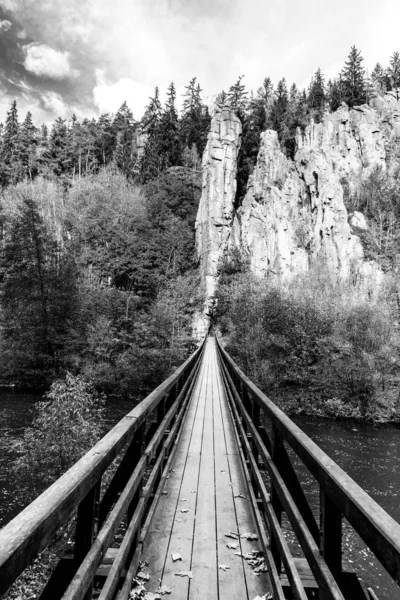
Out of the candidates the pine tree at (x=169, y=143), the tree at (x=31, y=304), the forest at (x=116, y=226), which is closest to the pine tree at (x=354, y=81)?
the forest at (x=116, y=226)

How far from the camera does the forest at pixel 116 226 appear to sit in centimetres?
2555

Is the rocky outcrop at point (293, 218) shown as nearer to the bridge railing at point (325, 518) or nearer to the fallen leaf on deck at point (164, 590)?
the bridge railing at point (325, 518)

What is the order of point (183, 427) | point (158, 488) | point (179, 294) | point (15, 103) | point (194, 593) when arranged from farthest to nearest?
point (15, 103)
point (179, 294)
point (183, 427)
point (158, 488)
point (194, 593)

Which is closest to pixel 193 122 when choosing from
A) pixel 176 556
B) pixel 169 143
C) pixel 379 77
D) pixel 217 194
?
pixel 169 143

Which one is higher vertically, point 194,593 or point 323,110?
point 323,110

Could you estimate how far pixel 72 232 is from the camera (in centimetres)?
4209

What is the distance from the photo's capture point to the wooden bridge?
1.27 meters

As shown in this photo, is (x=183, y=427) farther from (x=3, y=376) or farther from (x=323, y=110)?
(x=323, y=110)

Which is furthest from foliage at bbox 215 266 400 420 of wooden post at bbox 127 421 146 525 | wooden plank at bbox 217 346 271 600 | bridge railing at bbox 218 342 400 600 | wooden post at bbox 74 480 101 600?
wooden post at bbox 74 480 101 600

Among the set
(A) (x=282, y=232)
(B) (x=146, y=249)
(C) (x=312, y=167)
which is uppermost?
(C) (x=312, y=167)

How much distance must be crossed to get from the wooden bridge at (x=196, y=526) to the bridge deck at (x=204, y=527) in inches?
0.4

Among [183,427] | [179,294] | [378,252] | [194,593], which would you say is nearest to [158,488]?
[194,593]

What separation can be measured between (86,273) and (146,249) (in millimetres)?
7515

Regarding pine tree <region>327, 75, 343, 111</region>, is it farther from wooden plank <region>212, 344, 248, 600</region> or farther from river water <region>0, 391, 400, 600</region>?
wooden plank <region>212, 344, 248, 600</region>
